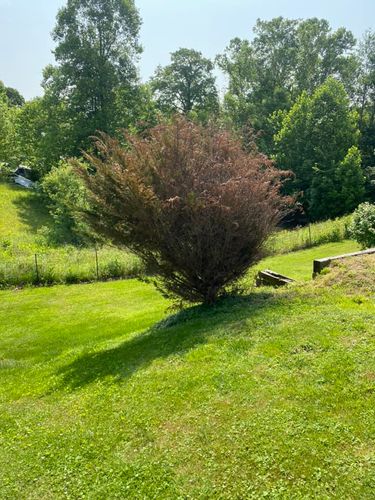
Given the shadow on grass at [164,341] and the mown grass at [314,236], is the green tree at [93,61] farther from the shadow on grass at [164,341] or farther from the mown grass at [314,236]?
the shadow on grass at [164,341]

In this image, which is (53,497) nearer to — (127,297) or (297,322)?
(297,322)

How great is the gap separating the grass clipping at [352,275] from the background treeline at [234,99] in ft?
49.3

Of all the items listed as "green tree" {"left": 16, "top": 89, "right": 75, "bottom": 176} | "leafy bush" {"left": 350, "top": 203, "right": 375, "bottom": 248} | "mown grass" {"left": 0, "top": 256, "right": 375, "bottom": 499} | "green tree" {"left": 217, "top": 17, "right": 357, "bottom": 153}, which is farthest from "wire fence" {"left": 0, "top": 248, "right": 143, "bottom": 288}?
"green tree" {"left": 217, "top": 17, "right": 357, "bottom": 153}

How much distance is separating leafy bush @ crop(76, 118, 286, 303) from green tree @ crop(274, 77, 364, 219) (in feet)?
63.6

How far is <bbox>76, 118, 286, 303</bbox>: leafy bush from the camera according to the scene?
19.8ft

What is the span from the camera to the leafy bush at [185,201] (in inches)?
237

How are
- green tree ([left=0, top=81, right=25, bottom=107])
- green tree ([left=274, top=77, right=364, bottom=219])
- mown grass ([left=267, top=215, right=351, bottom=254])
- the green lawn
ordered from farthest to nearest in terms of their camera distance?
green tree ([left=0, top=81, right=25, bottom=107])
green tree ([left=274, top=77, right=364, bottom=219])
mown grass ([left=267, top=215, right=351, bottom=254])
the green lawn

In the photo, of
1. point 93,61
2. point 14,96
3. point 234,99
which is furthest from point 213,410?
point 14,96

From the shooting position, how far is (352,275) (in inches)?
254

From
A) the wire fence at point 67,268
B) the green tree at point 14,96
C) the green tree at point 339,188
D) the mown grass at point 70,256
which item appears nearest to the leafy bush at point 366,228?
the mown grass at point 70,256

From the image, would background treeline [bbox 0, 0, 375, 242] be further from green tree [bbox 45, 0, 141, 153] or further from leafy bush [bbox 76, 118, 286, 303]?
leafy bush [bbox 76, 118, 286, 303]

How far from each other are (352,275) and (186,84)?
30479 millimetres

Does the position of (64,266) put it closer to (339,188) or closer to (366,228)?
(366,228)

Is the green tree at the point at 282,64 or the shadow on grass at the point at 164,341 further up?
the green tree at the point at 282,64
